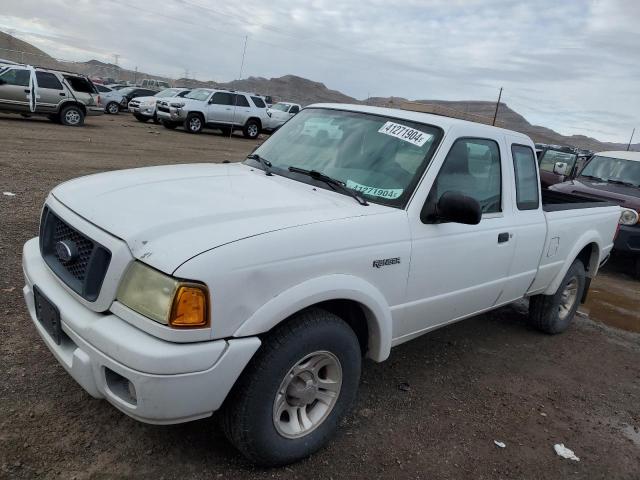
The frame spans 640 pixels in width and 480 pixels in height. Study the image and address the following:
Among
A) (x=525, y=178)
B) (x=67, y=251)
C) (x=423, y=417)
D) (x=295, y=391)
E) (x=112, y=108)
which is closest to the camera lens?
(x=67, y=251)

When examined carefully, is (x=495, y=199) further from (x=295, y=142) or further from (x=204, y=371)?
(x=204, y=371)

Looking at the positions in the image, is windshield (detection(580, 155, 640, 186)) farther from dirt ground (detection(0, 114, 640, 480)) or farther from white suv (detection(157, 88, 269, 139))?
white suv (detection(157, 88, 269, 139))

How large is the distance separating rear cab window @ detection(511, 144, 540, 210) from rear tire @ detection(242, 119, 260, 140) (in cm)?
2033

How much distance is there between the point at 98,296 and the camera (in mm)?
2410

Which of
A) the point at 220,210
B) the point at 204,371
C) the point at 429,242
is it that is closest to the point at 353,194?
the point at 429,242

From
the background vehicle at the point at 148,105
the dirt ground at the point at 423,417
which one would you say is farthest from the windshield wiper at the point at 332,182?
the background vehicle at the point at 148,105

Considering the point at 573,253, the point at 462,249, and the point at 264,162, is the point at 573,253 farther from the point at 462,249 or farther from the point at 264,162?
the point at 264,162

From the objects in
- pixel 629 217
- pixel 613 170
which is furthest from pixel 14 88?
pixel 629 217

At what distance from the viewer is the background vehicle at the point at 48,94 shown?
1646 centimetres

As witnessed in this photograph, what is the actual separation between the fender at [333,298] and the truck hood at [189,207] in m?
0.31

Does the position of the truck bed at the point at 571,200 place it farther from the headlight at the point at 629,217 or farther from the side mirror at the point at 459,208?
the headlight at the point at 629,217

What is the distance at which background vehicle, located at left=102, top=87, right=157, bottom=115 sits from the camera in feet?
90.3

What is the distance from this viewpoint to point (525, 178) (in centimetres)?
434

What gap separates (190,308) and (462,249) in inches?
76.2
